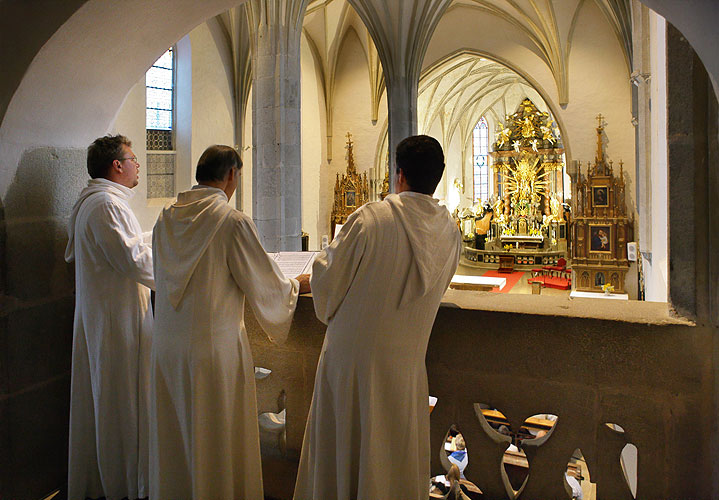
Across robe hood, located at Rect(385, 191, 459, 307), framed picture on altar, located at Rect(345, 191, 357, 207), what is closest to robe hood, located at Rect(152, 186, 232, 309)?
robe hood, located at Rect(385, 191, 459, 307)

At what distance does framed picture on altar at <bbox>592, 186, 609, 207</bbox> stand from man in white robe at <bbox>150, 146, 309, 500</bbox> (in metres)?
12.6

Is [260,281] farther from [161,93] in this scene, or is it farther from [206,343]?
[161,93]

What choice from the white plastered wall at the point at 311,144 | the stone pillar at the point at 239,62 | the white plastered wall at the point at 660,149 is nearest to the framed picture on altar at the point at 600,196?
the white plastered wall at the point at 311,144

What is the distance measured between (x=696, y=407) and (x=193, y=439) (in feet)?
5.97

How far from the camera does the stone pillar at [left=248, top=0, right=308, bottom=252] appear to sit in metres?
8.38

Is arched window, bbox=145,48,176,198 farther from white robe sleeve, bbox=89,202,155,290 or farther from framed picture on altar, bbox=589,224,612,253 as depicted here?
white robe sleeve, bbox=89,202,155,290

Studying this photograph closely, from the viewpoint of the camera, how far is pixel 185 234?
2.10 meters

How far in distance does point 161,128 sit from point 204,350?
1096 cm

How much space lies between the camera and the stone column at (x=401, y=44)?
11742 mm

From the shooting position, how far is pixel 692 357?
1.98 m

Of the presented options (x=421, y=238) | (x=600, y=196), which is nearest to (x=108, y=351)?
(x=421, y=238)

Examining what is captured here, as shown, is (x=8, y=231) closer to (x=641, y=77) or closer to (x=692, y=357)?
(x=692, y=357)

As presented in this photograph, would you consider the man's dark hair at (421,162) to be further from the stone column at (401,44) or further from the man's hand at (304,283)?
the stone column at (401,44)

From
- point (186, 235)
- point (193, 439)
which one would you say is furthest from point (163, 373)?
point (186, 235)
